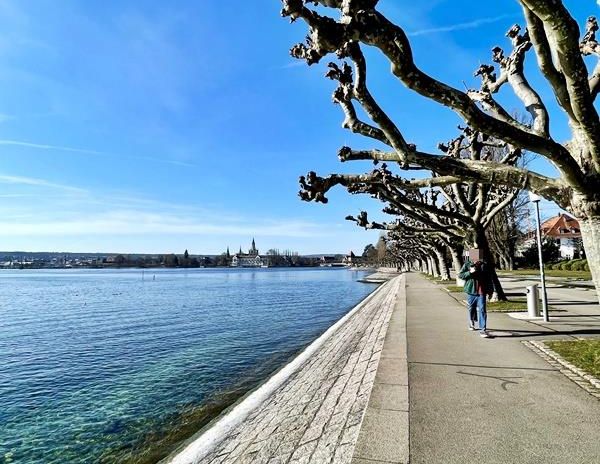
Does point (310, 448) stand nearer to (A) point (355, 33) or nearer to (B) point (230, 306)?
(A) point (355, 33)

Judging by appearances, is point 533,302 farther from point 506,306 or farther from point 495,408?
point 495,408

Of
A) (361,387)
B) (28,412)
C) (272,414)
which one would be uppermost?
(361,387)

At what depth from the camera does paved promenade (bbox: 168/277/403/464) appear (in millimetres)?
4895

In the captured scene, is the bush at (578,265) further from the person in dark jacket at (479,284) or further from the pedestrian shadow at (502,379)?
the pedestrian shadow at (502,379)

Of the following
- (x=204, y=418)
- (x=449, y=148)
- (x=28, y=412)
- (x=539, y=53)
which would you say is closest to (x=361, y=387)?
(x=204, y=418)

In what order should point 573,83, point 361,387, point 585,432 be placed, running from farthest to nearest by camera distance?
point 361,387 → point 573,83 → point 585,432

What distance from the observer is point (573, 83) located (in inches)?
223

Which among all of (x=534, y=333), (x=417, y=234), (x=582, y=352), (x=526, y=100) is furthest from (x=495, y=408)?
(x=417, y=234)

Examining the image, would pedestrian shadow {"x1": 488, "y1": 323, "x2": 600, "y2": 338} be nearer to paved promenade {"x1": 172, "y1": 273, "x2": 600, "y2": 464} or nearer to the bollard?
paved promenade {"x1": 172, "y1": 273, "x2": 600, "y2": 464}

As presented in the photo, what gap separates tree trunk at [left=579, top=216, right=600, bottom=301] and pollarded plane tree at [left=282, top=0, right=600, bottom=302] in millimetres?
16

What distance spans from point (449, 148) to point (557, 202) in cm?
1364

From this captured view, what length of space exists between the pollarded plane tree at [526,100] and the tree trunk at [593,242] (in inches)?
0.6

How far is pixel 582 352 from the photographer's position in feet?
25.5

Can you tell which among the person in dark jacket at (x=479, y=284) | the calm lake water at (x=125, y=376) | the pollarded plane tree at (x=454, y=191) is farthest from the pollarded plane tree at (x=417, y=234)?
the person in dark jacket at (x=479, y=284)
